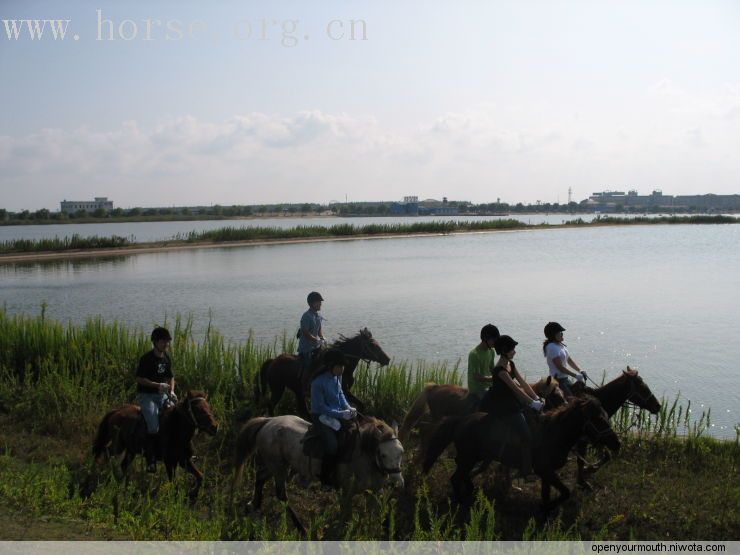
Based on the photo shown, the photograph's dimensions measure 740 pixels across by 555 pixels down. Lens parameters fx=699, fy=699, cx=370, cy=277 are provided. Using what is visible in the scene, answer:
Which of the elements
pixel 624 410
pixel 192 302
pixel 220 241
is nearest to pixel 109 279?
pixel 192 302

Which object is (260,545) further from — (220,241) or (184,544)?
(220,241)

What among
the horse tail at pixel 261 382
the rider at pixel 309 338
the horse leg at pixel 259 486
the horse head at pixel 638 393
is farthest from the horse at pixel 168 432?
the horse head at pixel 638 393

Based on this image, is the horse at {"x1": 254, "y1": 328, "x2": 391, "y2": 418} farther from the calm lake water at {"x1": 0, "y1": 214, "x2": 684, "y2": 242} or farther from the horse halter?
the calm lake water at {"x1": 0, "y1": 214, "x2": 684, "y2": 242}

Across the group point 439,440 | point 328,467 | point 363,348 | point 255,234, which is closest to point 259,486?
point 328,467

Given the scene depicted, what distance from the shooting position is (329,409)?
7535 mm

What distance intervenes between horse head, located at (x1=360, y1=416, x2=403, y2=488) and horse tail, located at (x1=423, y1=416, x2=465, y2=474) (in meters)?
1.23

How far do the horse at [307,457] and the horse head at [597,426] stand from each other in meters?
2.14

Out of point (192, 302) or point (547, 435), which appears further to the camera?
point (192, 302)

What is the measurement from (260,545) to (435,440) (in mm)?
2827

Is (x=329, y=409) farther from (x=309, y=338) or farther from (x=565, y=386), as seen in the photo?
(x=565, y=386)

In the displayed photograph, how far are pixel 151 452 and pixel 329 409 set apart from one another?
2482 mm

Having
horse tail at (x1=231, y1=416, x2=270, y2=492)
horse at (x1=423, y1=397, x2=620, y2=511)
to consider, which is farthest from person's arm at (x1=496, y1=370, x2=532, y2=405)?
horse tail at (x1=231, y1=416, x2=270, y2=492)

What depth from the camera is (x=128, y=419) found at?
28.2 feet

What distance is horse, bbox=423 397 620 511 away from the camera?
25.2 ft
